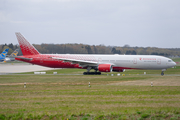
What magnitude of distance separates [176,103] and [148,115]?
3.84 metres

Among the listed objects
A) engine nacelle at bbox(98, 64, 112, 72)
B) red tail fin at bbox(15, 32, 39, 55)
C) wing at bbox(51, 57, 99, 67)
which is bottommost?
engine nacelle at bbox(98, 64, 112, 72)

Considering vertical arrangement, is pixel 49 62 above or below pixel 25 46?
below

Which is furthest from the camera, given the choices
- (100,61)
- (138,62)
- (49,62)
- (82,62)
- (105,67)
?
(49,62)

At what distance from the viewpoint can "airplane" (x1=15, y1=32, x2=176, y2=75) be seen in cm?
4131

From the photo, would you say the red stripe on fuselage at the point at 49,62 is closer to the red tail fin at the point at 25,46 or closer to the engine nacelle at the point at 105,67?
the red tail fin at the point at 25,46

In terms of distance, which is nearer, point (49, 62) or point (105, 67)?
point (105, 67)

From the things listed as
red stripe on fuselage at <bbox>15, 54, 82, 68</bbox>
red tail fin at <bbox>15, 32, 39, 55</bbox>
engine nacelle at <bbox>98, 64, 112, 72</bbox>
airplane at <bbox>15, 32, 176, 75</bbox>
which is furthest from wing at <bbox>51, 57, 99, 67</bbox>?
red tail fin at <bbox>15, 32, 39, 55</bbox>

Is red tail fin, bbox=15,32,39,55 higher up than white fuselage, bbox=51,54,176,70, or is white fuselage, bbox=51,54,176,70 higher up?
red tail fin, bbox=15,32,39,55

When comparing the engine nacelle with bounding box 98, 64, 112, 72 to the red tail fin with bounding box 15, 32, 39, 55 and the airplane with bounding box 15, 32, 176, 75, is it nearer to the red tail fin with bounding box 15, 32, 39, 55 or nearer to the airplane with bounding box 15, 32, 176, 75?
the airplane with bounding box 15, 32, 176, 75

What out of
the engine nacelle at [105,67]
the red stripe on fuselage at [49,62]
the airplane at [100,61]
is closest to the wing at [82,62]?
the airplane at [100,61]

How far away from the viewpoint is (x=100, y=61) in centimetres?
4294

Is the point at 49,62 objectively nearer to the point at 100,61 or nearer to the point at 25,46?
the point at 25,46

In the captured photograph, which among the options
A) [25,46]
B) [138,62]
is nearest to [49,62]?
[25,46]

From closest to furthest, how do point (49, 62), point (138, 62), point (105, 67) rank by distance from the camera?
point (105, 67), point (138, 62), point (49, 62)
